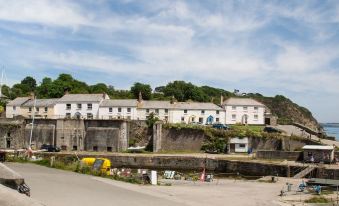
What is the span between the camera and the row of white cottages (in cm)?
6397

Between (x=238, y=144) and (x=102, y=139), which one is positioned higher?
(x=102, y=139)

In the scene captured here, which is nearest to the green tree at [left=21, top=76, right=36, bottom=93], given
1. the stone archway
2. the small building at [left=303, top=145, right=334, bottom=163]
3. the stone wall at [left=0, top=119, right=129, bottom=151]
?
the stone wall at [left=0, top=119, right=129, bottom=151]

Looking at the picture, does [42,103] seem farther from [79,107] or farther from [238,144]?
[238,144]

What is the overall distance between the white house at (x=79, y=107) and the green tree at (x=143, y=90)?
26919mm

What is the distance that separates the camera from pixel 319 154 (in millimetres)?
43656

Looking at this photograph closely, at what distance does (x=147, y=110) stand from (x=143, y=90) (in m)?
28.3

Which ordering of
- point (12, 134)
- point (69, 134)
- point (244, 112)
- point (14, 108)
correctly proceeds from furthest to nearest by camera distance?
point (14, 108), point (244, 112), point (12, 134), point (69, 134)

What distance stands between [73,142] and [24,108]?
54.2 ft

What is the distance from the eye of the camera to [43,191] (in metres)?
16.6

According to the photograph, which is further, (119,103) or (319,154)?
(119,103)

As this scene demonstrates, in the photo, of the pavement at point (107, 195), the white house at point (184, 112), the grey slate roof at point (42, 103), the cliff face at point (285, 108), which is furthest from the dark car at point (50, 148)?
the cliff face at point (285, 108)

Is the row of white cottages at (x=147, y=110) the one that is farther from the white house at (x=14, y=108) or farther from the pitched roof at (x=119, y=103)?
the white house at (x=14, y=108)

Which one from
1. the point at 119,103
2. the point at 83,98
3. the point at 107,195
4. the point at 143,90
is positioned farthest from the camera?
the point at 143,90

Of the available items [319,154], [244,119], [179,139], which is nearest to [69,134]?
[179,139]
